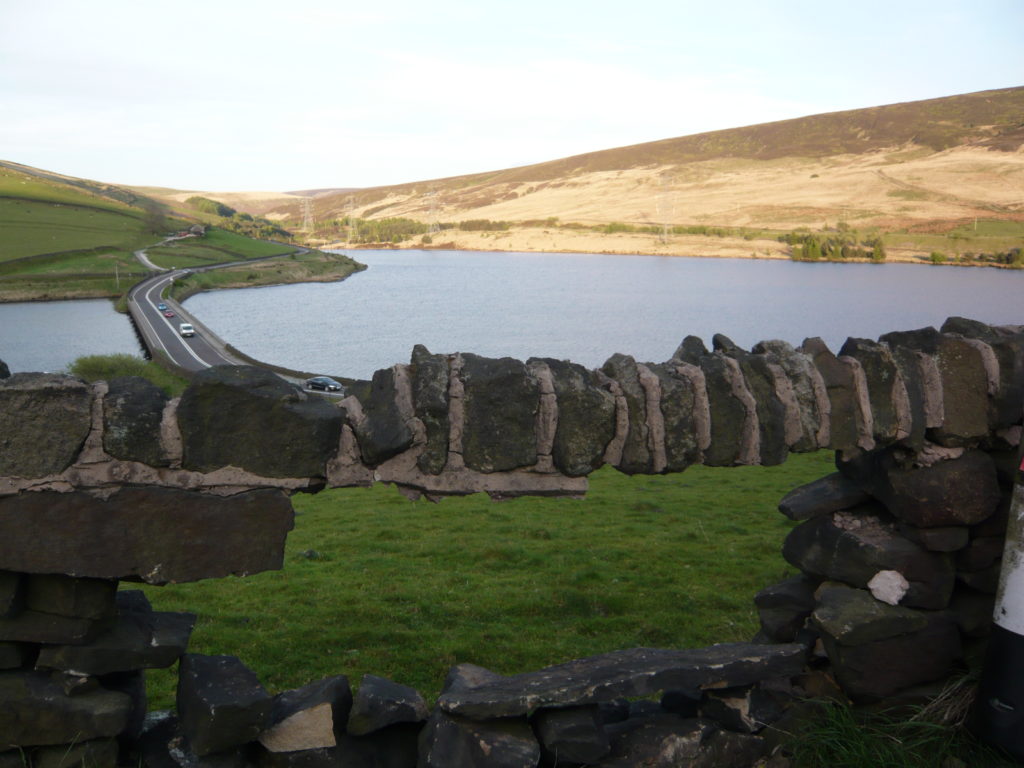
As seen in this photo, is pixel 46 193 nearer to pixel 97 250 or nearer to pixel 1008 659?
pixel 97 250

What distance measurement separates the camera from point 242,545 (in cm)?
450

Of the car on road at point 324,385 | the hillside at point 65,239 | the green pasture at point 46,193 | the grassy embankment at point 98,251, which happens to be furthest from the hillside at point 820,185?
the car on road at point 324,385

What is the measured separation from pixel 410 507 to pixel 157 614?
33.5 feet

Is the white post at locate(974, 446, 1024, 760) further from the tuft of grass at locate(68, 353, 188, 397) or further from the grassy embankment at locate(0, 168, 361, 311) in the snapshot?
the grassy embankment at locate(0, 168, 361, 311)

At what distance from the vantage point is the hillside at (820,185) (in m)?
112

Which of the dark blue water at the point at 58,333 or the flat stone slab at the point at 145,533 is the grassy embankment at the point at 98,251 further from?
the flat stone slab at the point at 145,533

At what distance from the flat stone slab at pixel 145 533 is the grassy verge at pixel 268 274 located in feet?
333

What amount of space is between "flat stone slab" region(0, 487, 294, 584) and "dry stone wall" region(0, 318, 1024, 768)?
0.01 m

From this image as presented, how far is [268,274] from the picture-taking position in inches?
4737

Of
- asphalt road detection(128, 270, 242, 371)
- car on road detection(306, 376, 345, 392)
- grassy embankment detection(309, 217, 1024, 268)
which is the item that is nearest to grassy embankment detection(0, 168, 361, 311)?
asphalt road detection(128, 270, 242, 371)

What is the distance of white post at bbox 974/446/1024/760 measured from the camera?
4.89m

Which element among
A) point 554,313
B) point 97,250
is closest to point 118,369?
point 554,313

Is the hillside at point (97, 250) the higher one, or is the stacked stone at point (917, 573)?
the hillside at point (97, 250)

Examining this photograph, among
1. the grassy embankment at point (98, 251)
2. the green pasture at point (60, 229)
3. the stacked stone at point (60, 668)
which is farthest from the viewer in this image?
the green pasture at point (60, 229)
